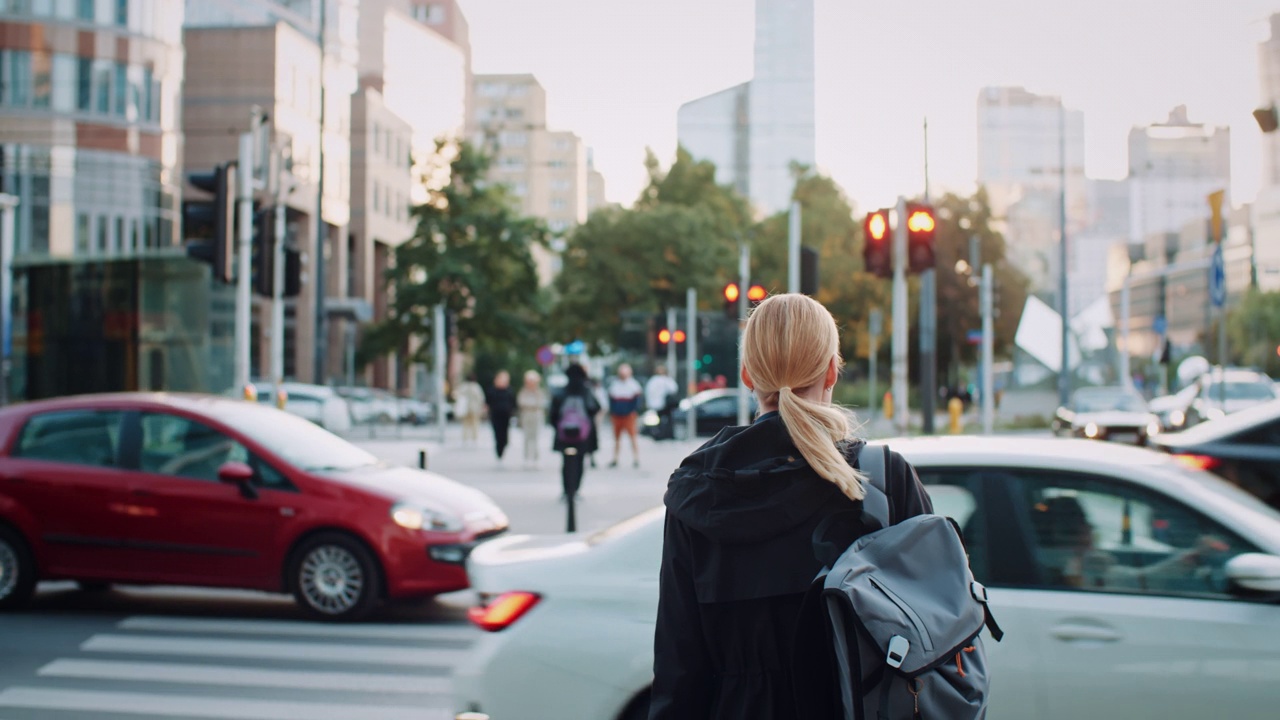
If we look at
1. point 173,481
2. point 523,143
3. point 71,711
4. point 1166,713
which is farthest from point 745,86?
point 523,143

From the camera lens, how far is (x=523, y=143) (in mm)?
144250

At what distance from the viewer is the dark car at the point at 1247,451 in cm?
781

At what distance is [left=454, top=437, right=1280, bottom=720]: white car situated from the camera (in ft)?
12.5

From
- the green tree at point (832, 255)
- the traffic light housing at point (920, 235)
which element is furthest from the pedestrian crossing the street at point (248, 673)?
the green tree at point (832, 255)

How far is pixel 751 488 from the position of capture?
2320 mm

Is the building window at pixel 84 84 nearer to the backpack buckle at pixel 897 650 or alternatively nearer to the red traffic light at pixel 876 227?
the red traffic light at pixel 876 227

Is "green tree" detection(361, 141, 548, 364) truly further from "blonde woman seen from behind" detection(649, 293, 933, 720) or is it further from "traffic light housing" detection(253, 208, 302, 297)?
"blonde woman seen from behind" detection(649, 293, 933, 720)

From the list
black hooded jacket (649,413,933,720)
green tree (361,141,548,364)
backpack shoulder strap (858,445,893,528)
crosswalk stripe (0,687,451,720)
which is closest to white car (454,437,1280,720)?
black hooded jacket (649,413,933,720)

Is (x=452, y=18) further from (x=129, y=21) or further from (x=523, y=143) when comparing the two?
(x=129, y=21)

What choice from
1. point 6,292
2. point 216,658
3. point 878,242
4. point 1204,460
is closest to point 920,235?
point 878,242

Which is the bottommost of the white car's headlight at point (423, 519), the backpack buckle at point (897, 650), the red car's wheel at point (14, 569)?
the red car's wheel at point (14, 569)

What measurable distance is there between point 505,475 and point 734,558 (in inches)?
753

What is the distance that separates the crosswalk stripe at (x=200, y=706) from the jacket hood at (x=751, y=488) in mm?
3940

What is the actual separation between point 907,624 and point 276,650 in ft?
19.6
